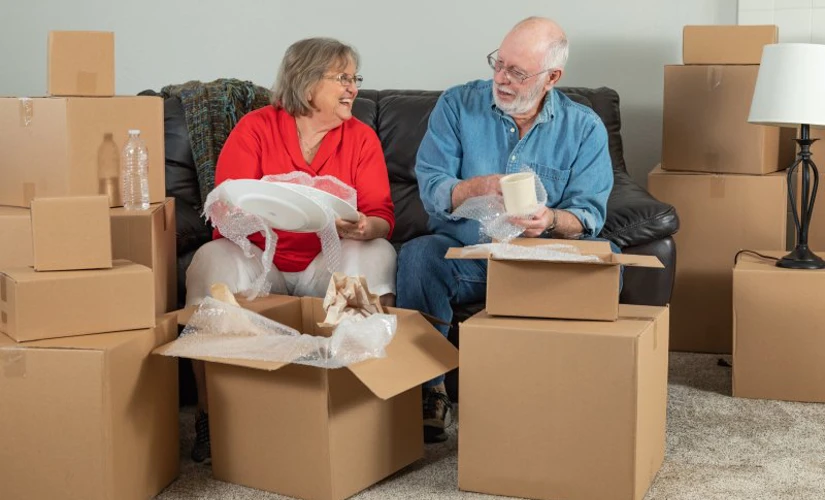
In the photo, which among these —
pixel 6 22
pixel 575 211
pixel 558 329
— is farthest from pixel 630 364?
pixel 6 22

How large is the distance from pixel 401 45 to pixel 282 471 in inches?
87.5

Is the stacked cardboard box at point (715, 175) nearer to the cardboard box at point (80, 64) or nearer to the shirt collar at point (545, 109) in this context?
the shirt collar at point (545, 109)

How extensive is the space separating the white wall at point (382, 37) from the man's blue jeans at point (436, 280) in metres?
1.32

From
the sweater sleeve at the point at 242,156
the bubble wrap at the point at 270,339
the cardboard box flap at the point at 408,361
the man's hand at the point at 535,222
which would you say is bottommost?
the cardboard box flap at the point at 408,361

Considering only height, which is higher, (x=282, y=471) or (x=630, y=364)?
(x=630, y=364)

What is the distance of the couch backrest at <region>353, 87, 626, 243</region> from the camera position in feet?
11.7

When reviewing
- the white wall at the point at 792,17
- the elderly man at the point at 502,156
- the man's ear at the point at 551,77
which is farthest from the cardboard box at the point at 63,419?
the white wall at the point at 792,17

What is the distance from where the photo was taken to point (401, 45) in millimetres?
4109

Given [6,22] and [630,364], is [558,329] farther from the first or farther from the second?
[6,22]

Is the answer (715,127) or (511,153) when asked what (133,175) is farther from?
(715,127)

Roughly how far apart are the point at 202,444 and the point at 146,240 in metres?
0.50

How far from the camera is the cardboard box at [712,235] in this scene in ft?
11.5

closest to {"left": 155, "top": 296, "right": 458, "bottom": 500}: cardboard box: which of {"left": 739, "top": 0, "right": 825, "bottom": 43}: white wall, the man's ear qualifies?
the man's ear

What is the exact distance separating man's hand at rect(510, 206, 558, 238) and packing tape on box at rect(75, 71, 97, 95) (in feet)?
3.47
